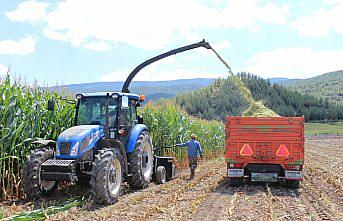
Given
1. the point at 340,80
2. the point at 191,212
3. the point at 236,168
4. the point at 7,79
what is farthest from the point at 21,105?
the point at 340,80

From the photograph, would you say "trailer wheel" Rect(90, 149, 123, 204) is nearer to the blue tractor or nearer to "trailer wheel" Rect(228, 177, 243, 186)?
the blue tractor

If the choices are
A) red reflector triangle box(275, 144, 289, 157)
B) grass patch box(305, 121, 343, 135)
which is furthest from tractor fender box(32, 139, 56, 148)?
grass patch box(305, 121, 343, 135)

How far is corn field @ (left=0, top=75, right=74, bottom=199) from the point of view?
31.4ft

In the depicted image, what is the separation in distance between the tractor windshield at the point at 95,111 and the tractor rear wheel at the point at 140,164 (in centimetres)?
94

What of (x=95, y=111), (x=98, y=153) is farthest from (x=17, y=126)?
(x=98, y=153)

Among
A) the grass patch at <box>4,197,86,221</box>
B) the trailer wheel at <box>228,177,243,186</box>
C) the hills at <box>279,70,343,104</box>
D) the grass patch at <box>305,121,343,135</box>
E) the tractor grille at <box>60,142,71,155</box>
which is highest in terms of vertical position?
the hills at <box>279,70,343,104</box>

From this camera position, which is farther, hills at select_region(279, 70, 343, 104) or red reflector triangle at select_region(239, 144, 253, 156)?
hills at select_region(279, 70, 343, 104)

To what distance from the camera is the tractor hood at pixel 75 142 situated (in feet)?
30.8

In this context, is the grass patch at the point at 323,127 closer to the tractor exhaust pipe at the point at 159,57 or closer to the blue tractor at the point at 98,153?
the tractor exhaust pipe at the point at 159,57

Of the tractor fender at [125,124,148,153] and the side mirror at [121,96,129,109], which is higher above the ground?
the side mirror at [121,96,129,109]

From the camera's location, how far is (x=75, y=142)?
9391 mm

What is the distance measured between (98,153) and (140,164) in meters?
1.93

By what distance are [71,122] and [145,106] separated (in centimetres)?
533

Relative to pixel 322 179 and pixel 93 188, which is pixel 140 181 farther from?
pixel 322 179
